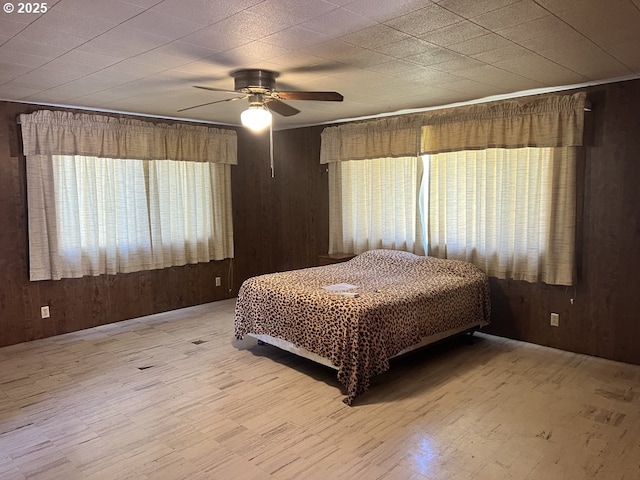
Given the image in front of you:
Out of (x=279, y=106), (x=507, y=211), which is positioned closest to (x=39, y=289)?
(x=279, y=106)

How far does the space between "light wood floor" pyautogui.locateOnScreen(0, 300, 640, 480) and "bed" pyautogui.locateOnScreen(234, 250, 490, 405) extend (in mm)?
241

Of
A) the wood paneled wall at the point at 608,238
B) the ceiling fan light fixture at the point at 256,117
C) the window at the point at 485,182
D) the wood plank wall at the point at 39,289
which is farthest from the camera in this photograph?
the wood plank wall at the point at 39,289

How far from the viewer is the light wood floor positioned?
8.08ft

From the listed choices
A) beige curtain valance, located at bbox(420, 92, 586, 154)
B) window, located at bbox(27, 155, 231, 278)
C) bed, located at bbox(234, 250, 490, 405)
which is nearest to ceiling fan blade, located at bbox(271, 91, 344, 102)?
bed, located at bbox(234, 250, 490, 405)

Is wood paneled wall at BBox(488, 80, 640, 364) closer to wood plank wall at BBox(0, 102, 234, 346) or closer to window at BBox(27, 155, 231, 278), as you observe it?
window at BBox(27, 155, 231, 278)

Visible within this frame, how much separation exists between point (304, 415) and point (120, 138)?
12.0 feet

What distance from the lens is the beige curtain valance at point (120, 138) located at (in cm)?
442

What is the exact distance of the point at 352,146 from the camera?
17.9 feet

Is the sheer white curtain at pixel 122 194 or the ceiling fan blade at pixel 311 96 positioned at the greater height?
the ceiling fan blade at pixel 311 96

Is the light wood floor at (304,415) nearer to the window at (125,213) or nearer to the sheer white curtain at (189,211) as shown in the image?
the window at (125,213)

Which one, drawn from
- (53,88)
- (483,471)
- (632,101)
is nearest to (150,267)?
(53,88)

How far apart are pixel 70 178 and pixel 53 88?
112 cm

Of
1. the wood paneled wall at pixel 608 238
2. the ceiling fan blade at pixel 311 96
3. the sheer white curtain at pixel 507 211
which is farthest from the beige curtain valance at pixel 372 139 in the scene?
the ceiling fan blade at pixel 311 96

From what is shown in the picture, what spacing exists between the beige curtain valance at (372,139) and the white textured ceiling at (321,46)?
32.6 inches
